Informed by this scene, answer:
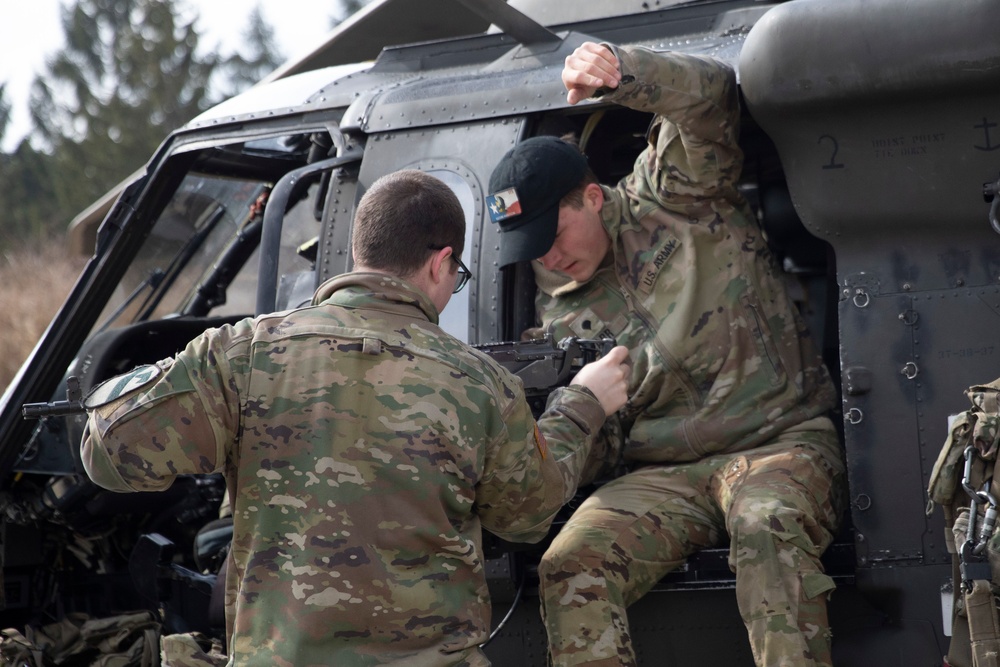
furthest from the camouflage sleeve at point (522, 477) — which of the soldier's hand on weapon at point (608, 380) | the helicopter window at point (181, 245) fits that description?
the helicopter window at point (181, 245)

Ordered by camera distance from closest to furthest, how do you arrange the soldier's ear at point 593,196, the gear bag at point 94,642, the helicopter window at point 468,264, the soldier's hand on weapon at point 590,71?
the soldier's hand on weapon at point 590,71
the soldier's ear at point 593,196
the helicopter window at point 468,264
the gear bag at point 94,642

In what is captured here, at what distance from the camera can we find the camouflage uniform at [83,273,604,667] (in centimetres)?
250

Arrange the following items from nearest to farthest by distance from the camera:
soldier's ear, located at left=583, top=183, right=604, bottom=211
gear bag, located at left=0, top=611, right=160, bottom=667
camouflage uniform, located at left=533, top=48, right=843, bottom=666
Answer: camouflage uniform, located at left=533, top=48, right=843, bottom=666, soldier's ear, located at left=583, top=183, right=604, bottom=211, gear bag, located at left=0, top=611, right=160, bottom=667

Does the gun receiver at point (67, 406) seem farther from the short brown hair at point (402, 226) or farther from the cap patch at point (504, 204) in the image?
the cap patch at point (504, 204)

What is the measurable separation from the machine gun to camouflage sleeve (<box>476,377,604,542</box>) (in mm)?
509

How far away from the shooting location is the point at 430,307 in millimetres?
2719

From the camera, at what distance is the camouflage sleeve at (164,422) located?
2.49 m

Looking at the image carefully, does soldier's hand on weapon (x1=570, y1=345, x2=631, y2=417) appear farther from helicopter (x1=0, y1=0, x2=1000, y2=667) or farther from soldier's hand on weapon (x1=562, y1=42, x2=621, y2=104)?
soldier's hand on weapon (x1=562, y1=42, x2=621, y2=104)

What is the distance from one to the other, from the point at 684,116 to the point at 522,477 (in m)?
1.29

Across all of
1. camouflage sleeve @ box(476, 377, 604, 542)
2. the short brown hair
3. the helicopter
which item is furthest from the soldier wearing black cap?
the short brown hair

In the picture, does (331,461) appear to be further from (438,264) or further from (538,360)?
(538,360)

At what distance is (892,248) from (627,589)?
1202mm

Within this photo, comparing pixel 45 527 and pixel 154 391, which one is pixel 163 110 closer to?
pixel 45 527

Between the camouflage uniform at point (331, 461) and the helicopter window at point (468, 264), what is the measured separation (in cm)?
122
